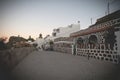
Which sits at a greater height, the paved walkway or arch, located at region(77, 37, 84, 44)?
arch, located at region(77, 37, 84, 44)

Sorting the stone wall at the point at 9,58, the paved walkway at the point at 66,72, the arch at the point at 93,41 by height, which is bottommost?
the paved walkway at the point at 66,72

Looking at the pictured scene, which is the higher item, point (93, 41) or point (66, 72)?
point (93, 41)

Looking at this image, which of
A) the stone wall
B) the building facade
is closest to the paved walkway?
the stone wall

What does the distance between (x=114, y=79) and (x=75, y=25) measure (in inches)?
965

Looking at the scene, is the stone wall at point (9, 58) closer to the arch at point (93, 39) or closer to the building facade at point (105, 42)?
the building facade at point (105, 42)

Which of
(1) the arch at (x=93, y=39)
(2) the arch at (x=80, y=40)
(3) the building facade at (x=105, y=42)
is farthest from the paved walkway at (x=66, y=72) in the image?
(2) the arch at (x=80, y=40)

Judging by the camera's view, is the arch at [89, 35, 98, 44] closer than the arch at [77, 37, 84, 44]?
Yes

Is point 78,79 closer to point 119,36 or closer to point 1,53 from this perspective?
point 1,53

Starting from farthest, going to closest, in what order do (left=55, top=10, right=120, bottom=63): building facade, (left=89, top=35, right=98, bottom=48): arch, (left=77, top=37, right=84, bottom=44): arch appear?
1. (left=77, top=37, right=84, bottom=44): arch
2. (left=89, top=35, right=98, bottom=48): arch
3. (left=55, top=10, right=120, bottom=63): building facade

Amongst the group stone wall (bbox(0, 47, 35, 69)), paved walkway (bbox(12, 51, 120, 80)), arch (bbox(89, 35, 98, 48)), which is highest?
arch (bbox(89, 35, 98, 48))

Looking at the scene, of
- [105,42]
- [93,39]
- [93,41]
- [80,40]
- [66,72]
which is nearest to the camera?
[66,72]

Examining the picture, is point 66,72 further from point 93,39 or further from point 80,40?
point 80,40

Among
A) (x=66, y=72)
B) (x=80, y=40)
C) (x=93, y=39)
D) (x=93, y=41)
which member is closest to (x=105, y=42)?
(x=93, y=41)

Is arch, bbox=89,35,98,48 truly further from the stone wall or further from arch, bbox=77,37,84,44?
the stone wall
